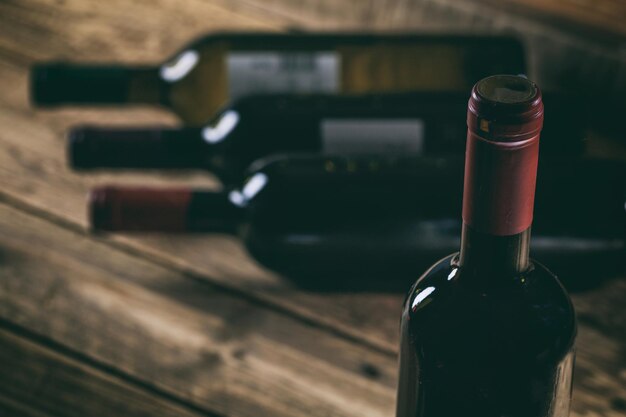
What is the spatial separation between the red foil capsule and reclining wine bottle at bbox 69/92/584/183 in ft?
1.36

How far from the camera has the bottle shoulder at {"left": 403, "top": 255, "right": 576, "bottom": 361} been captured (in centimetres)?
58

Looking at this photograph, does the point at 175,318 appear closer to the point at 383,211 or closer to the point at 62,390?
the point at 62,390

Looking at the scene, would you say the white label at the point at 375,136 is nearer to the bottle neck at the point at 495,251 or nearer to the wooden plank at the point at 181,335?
the wooden plank at the point at 181,335

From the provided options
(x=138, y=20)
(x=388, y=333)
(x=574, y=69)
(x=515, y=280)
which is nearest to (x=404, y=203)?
(x=388, y=333)

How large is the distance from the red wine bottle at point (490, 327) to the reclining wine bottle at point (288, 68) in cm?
49

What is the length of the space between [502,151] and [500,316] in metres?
0.13

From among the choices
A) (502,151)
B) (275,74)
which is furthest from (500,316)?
(275,74)

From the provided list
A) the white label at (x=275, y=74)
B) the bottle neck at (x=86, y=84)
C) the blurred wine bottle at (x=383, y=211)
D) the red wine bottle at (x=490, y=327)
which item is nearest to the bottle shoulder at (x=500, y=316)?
the red wine bottle at (x=490, y=327)

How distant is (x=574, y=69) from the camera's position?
1263 mm

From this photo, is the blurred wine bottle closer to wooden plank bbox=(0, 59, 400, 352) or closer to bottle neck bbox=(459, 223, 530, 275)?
wooden plank bbox=(0, 59, 400, 352)

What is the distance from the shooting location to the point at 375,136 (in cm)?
96

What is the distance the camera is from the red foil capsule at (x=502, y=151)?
48 cm

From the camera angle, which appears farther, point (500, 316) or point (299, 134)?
point (299, 134)

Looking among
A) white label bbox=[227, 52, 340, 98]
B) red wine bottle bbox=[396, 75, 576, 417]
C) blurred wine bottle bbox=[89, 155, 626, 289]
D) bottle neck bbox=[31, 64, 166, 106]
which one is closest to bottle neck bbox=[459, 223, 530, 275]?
red wine bottle bbox=[396, 75, 576, 417]
